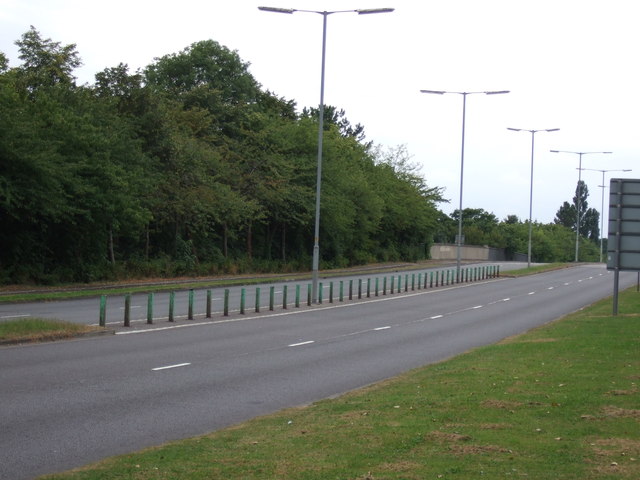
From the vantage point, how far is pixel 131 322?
78.6ft

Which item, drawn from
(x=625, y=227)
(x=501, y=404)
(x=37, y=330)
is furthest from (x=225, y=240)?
(x=501, y=404)

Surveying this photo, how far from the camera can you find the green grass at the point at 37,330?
18.5 meters

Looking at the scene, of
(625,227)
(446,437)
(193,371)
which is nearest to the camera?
(446,437)

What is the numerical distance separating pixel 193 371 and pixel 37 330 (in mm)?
5490

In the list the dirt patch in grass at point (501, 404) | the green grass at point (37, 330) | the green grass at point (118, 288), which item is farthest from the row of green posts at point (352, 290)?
the dirt patch in grass at point (501, 404)

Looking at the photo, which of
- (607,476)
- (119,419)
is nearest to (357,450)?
(607,476)

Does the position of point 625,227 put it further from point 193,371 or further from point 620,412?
point 620,412

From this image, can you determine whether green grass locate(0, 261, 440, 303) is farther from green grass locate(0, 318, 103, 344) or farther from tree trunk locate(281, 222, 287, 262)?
green grass locate(0, 318, 103, 344)

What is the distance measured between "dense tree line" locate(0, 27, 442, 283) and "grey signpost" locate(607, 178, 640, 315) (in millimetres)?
21473

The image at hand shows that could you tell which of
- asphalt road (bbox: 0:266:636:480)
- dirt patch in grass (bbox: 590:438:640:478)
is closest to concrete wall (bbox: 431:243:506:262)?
→ asphalt road (bbox: 0:266:636:480)

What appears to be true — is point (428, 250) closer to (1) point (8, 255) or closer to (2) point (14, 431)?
(1) point (8, 255)

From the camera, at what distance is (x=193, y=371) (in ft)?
50.5

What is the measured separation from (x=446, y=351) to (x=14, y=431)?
1147 cm

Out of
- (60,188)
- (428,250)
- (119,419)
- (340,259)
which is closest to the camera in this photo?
(119,419)
